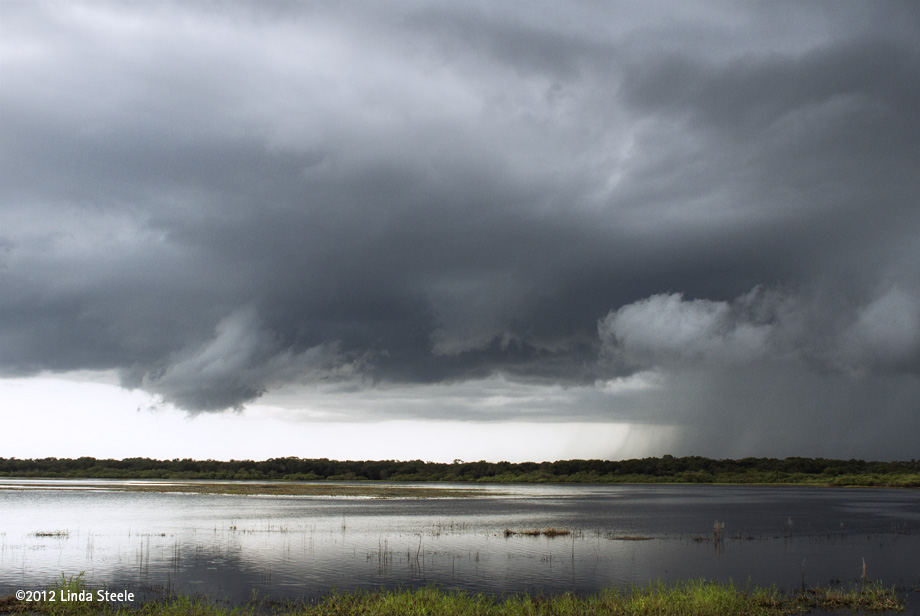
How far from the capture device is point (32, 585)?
115ft

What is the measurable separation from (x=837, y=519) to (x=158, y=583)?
3125 inches

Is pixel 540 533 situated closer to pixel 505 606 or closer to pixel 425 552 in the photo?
pixel 425 552

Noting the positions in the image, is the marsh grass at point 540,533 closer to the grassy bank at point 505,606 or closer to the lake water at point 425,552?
the lake water at point 425,552

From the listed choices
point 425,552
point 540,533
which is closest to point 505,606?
point 425,552

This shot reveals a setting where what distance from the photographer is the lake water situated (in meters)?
37.8

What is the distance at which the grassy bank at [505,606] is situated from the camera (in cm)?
2752

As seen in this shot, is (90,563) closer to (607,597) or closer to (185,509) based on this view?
(607,597)

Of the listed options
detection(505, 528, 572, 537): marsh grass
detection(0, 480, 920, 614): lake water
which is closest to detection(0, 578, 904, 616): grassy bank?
detection(0, 480, 920, 614): lake water

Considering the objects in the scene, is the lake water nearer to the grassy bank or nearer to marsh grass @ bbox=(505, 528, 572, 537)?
marsh grass @ bbox=(505, 528, 572, 537)

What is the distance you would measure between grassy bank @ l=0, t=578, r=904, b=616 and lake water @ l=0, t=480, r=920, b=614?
3.42m

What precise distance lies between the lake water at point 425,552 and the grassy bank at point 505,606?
3416mm

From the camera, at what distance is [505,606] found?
28984mm

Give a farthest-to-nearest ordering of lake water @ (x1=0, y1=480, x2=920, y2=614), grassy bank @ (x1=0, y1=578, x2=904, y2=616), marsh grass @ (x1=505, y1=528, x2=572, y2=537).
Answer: marsh grass @ (x1=505, y1=528, x2=572, y2=537), lake water @ (x1=0, y1=480, x2=920, y2=614), grassy bank @ (x1=0, y1=578, x2=904, y2=616)

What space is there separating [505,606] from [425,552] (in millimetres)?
21826
